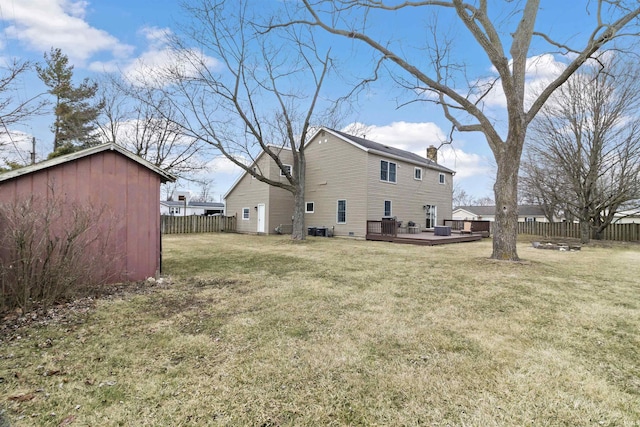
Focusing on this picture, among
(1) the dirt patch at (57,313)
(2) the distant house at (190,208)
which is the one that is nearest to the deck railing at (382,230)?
(1) the dirt patch at (57,313)

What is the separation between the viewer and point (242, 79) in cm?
1323

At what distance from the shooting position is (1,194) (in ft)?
15.0

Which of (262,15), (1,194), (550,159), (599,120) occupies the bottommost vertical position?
(1,194)

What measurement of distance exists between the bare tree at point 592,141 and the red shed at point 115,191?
1752 cm

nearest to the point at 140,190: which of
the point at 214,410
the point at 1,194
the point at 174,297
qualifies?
the point at 1,194

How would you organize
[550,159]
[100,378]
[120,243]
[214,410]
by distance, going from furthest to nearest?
1. [550,159]
2. [120,243]
3. [100,378]
4. [214,410]

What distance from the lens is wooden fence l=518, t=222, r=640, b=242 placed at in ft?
Answer: 56.0

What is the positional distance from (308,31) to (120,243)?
1070cm

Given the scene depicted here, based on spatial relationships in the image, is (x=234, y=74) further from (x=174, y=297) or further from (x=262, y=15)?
Answer: (x=174, y=297)

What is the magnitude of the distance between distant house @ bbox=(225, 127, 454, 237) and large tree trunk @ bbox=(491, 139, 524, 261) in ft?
23.9

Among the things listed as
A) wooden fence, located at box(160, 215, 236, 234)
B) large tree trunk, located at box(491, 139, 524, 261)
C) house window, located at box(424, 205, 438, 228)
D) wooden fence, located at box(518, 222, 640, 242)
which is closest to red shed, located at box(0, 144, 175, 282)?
large tree trunk, located at box(491, 139, 524, 261)

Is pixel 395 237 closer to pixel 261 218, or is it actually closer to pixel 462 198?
pixel 261 218

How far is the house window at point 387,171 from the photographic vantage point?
1706cm

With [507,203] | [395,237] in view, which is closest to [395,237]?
[395,237]
